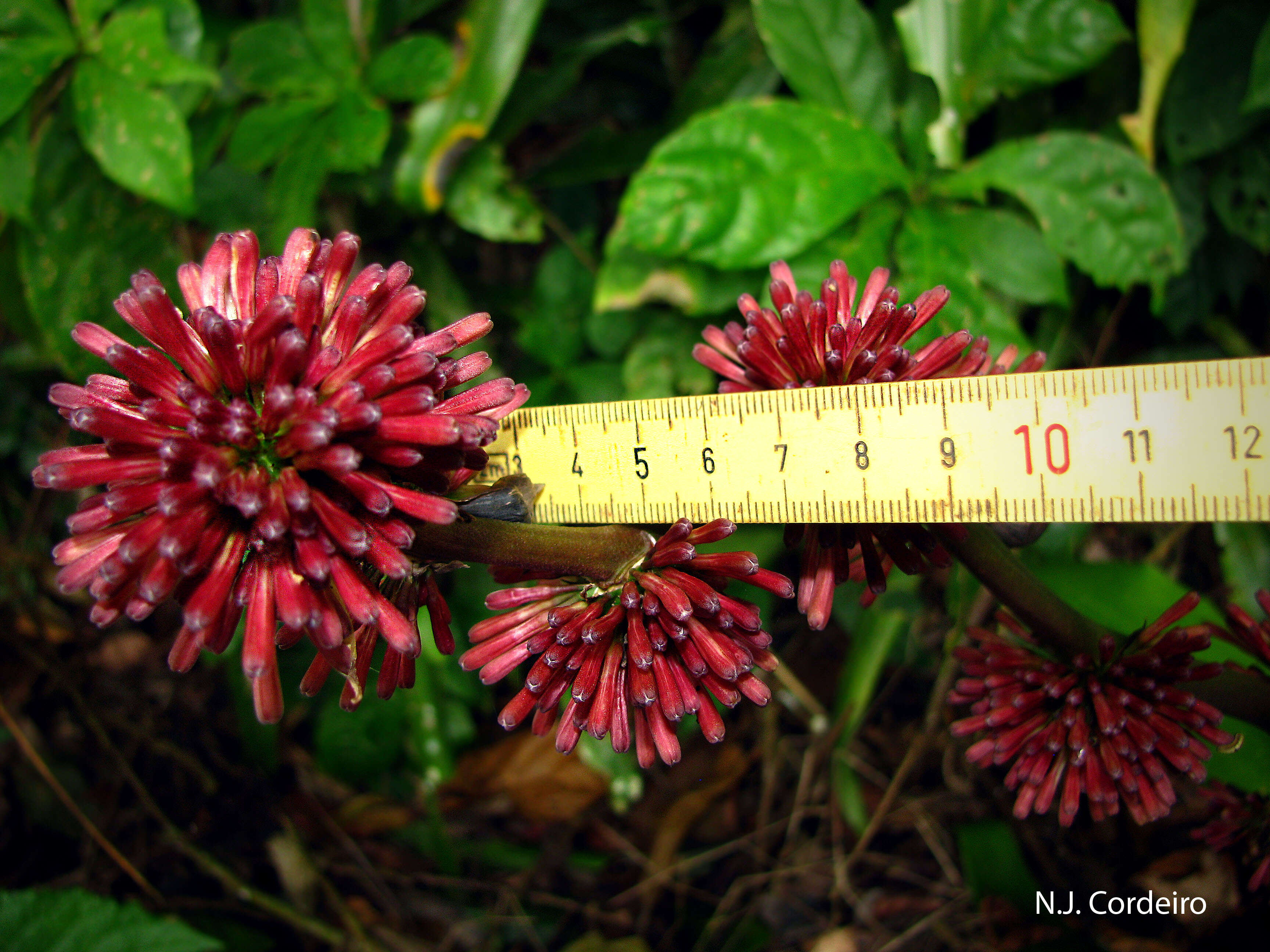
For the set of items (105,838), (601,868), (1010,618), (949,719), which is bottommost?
(601,868)

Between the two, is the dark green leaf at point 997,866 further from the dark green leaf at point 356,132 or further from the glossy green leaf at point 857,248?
the dark green leaf at point 356,132

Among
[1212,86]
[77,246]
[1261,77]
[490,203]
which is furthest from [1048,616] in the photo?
[77,246]

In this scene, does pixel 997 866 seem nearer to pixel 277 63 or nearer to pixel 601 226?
pixel 601 226

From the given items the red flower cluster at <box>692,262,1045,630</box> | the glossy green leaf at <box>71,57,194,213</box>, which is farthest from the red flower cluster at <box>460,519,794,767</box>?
the glossy green leaf at <box>71,57,194,213</box>

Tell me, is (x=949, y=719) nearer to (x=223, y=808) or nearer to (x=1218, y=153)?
(x=1218, y=153)

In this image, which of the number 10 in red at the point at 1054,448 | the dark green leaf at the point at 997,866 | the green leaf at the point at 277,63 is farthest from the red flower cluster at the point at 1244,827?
the green leaf at the point at 277,63

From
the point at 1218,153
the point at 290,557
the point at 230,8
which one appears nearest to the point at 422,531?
the point at 290,557

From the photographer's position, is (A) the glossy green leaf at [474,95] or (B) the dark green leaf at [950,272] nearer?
(B) the dark green leaf at [950,272]
